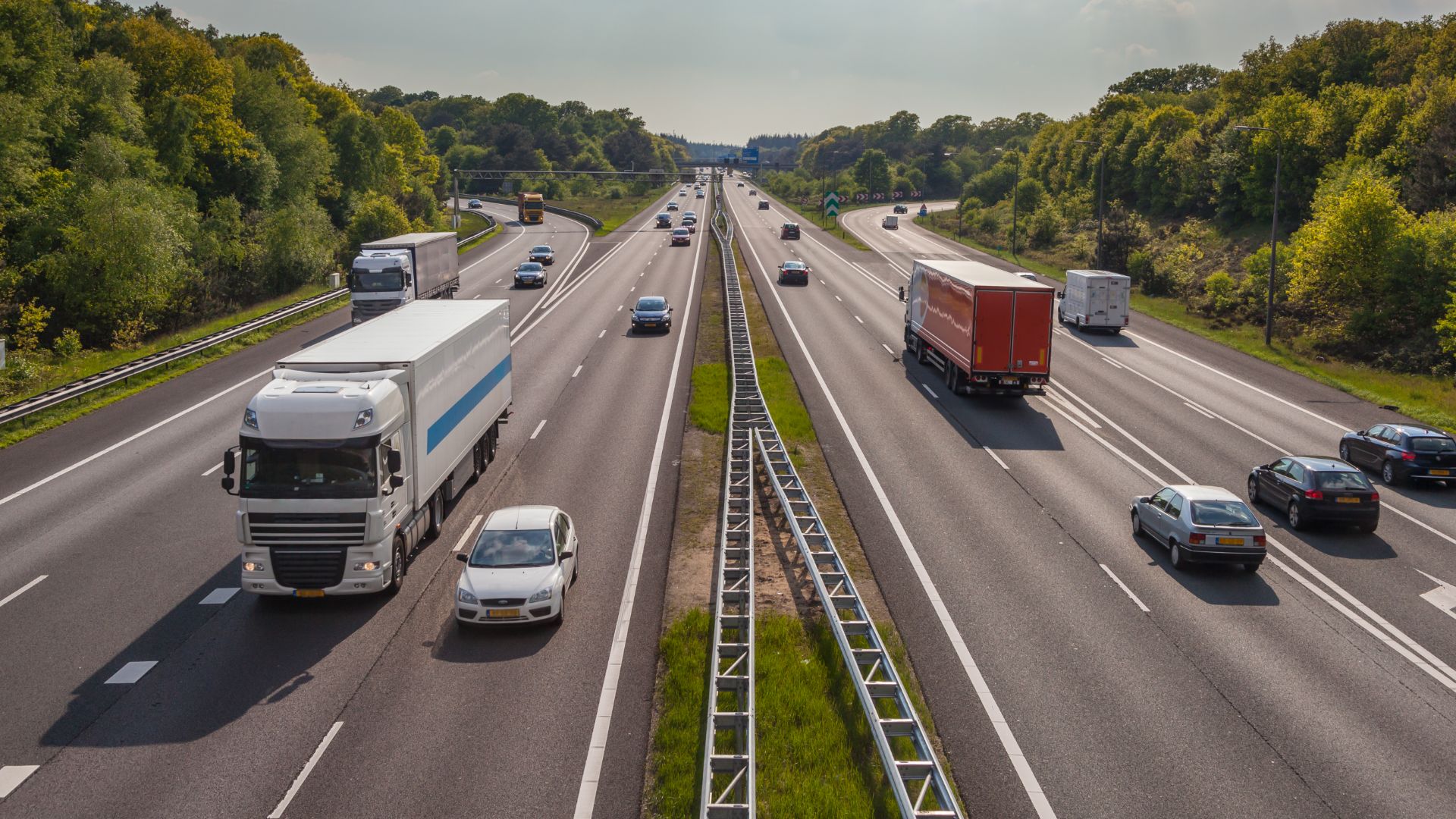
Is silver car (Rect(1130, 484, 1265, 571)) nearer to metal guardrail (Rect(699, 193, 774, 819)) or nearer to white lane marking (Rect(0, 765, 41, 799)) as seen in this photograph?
metal guardrail (Rect(699, 193, 774, 819))

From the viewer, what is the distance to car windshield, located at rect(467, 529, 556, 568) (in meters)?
17.3

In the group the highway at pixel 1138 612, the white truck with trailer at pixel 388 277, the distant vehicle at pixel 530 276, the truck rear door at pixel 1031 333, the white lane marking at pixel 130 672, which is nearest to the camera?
the highway at pixel 1138 612

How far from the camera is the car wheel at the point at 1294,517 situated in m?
22.9

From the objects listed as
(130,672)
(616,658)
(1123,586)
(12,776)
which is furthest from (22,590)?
(1123,586)

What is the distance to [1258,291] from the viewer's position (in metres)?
53.0

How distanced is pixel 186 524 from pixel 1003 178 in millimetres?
126038

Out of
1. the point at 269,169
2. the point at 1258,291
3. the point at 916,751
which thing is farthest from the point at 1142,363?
the point at 269,169

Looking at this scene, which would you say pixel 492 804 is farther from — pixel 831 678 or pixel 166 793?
pixel 831 678

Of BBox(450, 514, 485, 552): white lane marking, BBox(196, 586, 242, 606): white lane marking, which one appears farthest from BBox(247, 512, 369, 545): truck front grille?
BBox(450, 514, 485, 552): white lane marking

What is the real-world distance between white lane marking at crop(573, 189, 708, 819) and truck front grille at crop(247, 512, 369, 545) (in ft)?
15.1

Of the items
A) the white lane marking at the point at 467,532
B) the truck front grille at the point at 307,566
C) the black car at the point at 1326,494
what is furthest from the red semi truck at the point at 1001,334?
the truck front grille at the point at 307,566

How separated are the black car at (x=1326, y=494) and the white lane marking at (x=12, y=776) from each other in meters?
24.0

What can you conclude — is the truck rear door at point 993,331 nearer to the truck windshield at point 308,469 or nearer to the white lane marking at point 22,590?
the truck windshield at point 308,469

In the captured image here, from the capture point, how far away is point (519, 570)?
17156 mm
